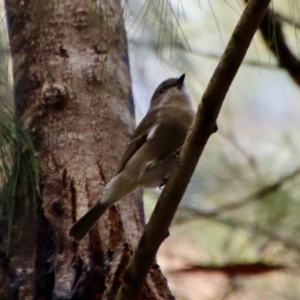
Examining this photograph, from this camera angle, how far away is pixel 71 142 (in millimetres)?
2076

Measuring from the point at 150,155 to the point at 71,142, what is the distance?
330 millimetres

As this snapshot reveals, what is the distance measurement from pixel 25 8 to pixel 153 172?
2.53ft

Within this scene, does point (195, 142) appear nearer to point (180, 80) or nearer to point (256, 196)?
point (256, 196)

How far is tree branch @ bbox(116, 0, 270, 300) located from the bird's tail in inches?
14.5

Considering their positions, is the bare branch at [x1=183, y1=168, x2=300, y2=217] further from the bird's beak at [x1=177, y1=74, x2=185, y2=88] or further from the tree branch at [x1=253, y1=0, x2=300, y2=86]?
the bird's beak at [x1=177, y1=74, x2=185, y2=88]

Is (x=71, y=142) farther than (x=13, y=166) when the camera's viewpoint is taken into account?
Yes

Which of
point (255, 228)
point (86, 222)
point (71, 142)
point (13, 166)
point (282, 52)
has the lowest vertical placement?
point (86, 222)

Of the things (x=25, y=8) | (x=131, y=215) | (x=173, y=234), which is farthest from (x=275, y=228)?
(x=25, y=8)

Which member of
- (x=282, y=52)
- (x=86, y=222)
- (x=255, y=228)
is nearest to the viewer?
(x=86, y=222)

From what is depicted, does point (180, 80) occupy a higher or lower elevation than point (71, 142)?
higher

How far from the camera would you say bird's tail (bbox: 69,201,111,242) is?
1.85 meters

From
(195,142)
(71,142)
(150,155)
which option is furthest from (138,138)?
(195,142)

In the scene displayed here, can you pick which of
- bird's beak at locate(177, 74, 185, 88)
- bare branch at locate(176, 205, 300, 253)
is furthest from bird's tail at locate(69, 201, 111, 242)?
bird's beak at locate(177, 74, 185, 88)

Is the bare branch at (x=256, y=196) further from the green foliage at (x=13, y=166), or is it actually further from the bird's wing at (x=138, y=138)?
the green foliage at (x=13, y=166)
